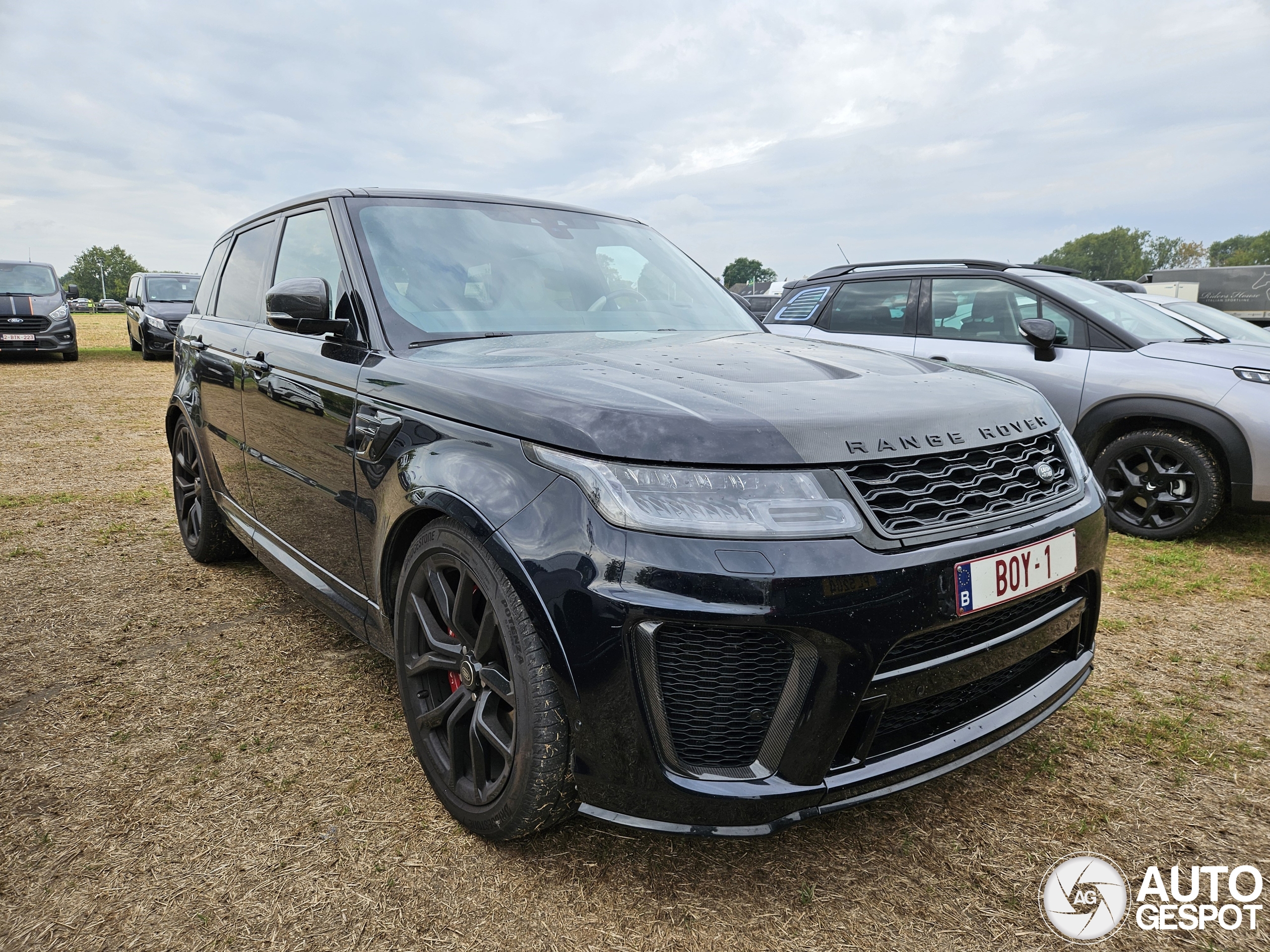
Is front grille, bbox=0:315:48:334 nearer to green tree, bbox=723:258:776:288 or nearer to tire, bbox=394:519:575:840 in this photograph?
tire, bbox=394:519:575:840

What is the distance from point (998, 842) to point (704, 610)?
114cm

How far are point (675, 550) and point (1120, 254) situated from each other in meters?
126

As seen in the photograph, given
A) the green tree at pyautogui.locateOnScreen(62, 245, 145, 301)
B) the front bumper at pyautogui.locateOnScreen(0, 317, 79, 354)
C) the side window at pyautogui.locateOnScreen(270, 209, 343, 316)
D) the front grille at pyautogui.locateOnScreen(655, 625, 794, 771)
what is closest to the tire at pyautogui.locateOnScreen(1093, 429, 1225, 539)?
the front grille at pyautogui.locateOnScreen(655, 625, 794, 771)

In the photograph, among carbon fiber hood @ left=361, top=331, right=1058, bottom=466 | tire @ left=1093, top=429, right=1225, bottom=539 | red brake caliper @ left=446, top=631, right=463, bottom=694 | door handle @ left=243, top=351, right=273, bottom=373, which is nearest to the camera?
carbon fiber hood @ left=361, top=331, right=1058, bottom=466

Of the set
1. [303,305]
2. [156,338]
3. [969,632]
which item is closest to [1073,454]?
[969,632]

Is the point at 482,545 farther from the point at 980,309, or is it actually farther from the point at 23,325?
the point at 23,325

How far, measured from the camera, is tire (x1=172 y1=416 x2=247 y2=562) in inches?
165

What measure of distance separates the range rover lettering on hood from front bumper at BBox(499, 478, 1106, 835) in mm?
213

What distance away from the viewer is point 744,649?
1650 mm

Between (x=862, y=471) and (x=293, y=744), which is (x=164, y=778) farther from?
(x=862, y=471)

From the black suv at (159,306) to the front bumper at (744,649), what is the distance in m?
17.2

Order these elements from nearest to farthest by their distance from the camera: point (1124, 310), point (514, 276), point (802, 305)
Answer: point (514, 276) < point (1124, 310) < point (802, 305)

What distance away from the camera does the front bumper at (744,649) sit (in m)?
1.61

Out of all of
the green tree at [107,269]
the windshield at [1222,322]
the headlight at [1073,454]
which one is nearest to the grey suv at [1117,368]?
the windshield at [1222,322]
